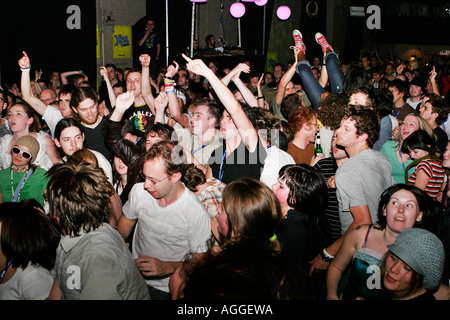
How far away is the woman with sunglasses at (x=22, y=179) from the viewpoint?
2.78 m

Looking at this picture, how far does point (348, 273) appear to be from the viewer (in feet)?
7.09

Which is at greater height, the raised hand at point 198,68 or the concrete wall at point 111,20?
the concrete wall at point 111,20

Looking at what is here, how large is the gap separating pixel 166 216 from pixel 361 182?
1079 mm

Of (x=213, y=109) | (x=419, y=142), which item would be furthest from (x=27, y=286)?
(x=419, y=142)

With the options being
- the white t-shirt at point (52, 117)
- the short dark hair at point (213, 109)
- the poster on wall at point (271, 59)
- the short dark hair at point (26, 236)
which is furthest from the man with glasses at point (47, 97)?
the poster on wall at point (271, 59)

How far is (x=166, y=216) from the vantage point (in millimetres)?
2137

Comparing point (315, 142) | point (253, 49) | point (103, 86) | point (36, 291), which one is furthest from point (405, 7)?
point (36, 291)

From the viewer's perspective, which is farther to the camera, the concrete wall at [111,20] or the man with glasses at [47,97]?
the concrete wall at [111,20]

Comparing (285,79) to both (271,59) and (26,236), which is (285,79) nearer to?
(26,236)

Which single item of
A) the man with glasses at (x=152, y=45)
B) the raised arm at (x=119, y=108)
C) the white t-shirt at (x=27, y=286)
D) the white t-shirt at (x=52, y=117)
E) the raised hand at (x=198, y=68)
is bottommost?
the white t-shirt at (x=27, y=286)

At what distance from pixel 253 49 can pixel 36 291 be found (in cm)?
1139

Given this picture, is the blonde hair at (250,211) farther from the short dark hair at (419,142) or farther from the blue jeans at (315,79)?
the blue jeans at (315,79)

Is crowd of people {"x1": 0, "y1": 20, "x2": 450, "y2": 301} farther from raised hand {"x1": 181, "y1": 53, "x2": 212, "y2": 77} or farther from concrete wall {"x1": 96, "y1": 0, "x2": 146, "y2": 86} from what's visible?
concrete wall {"x1": 96, "y1": 0, "x2": 146, "y2": 86}

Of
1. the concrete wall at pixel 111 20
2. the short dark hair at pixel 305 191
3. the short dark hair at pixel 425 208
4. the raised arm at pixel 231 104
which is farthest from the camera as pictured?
the concrete wall at pixel 111 20
